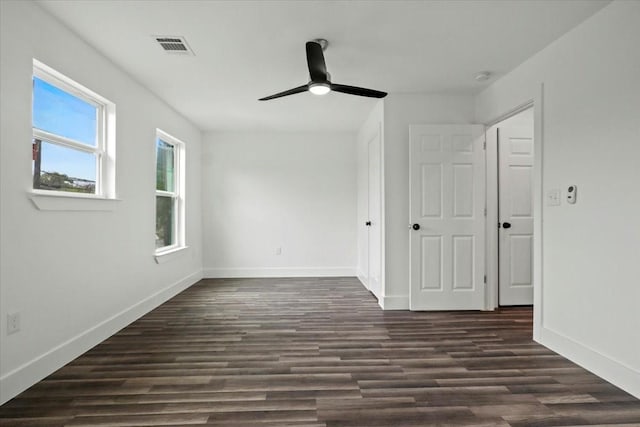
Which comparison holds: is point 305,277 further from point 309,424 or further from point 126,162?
point 309,424

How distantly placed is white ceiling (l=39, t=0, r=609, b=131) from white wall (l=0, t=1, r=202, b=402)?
0.77 ft

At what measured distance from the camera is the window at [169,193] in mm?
4434

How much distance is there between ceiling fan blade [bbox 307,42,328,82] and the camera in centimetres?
243

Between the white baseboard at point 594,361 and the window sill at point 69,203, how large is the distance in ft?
12.9

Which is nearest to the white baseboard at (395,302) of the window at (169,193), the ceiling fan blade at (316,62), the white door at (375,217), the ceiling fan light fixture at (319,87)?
the white door at (375,217)

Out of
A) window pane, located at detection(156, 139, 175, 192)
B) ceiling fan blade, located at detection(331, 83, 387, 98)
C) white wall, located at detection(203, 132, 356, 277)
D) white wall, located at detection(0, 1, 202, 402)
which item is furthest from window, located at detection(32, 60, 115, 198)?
white wall, located at detection(203, 132, 356, 277)

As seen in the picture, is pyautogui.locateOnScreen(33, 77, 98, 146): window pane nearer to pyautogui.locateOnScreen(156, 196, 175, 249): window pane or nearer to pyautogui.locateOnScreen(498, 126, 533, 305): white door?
pyautogui.locateOnScreen(156, 196, 175, 249): window pane

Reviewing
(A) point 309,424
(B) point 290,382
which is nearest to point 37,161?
(B) point 290,382

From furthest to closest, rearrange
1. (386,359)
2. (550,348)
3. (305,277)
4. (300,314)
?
1. (305,277)
2. (300,314)
3. (550,348)
4. (386,359)

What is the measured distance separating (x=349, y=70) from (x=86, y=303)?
10.1ft

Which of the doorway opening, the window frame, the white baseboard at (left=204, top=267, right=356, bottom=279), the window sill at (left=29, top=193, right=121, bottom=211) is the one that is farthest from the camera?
the white baseboard at (left=204, top=267, right=356, bottom=279)

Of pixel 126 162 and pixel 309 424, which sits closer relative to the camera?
pixel 309 424

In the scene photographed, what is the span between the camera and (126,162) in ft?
11.1

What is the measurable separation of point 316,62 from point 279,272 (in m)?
3.97
